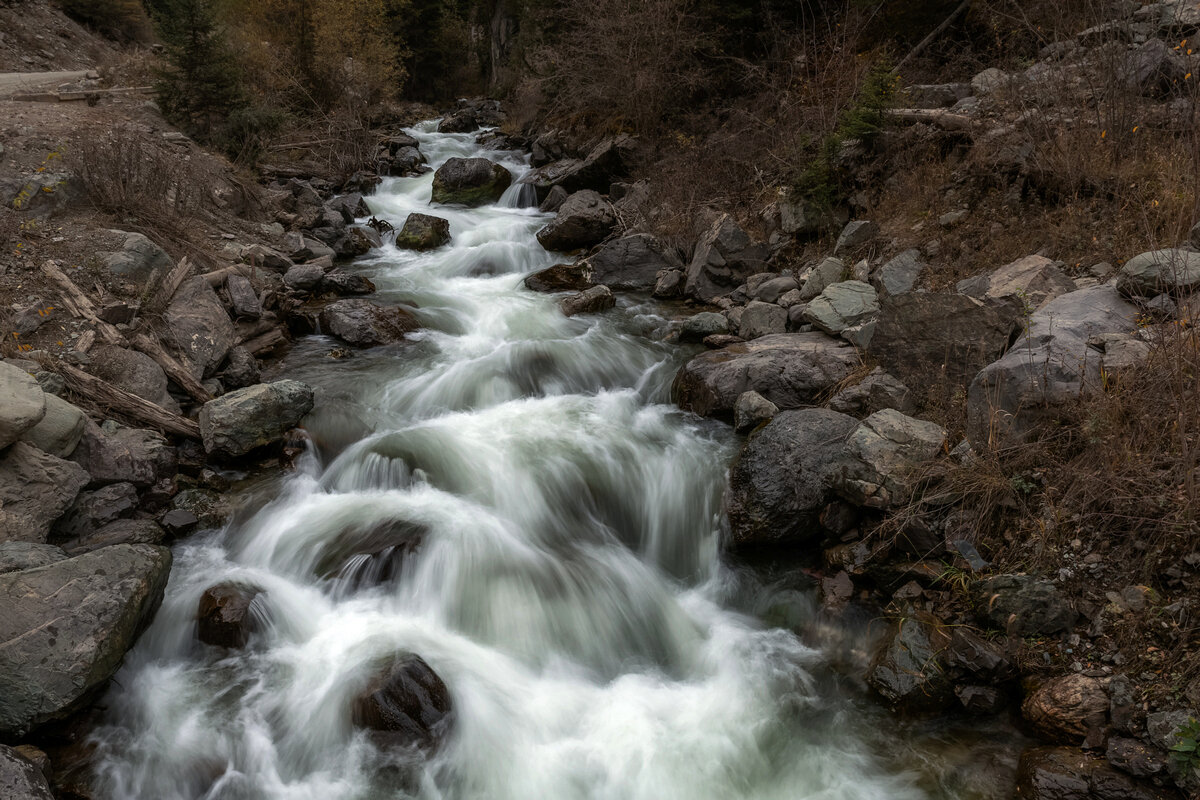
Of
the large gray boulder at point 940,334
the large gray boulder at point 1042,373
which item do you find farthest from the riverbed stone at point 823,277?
the large gray boulder at point 1042,373

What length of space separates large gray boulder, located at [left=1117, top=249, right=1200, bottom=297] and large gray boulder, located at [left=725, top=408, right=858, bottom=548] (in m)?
2.47

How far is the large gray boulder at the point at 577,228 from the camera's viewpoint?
13.9 m

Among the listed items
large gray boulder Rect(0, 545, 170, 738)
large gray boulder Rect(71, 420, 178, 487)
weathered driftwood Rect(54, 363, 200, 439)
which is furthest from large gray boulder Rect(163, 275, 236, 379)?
large gray boulder Rect(0, 545, 170, 738)

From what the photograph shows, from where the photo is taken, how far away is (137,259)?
8516 mm

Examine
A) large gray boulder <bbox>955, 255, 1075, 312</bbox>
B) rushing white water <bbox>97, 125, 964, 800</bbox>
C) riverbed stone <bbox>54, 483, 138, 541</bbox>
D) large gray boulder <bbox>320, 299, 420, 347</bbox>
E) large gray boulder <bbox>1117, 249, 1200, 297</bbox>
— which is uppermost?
large gray boulder <bbox>1117, 249, 1200, 297</bbox>

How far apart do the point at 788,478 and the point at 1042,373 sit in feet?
6.85

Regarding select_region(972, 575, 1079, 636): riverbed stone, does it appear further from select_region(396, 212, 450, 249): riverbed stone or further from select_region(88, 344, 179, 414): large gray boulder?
select_region(396, 212, 450, 249): riverbed stone

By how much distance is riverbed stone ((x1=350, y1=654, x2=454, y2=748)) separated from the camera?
468cm

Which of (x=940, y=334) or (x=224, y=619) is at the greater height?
(x=940, y=334)

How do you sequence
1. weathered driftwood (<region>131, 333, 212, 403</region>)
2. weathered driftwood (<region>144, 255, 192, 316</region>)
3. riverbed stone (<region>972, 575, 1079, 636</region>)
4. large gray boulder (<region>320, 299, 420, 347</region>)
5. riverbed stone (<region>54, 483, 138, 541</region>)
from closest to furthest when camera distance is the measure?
riverbed stone (<region>972, 575, 1079, 636</region>) → riverbed stone (<region>54, 483, 138, 541</region>) → weathered driftwood (<region>131, 333, 212, 403</region>) → weathered driftwood (<region>144, 255, 192, 316</region>) → large gray boulder (<region>320, 299, 420, 347</region>)

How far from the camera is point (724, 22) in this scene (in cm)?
1537

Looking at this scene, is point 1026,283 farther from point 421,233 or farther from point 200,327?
point 421,233

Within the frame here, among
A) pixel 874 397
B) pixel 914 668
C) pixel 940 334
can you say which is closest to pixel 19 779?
pixel 914 668

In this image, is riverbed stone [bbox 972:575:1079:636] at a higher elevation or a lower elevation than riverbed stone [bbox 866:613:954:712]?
higher
